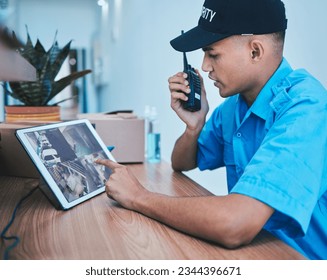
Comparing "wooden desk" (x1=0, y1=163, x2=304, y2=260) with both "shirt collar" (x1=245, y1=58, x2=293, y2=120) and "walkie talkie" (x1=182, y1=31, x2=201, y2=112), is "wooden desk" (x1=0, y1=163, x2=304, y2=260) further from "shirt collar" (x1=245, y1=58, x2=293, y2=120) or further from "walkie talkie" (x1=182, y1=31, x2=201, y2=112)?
"walkie talkie" (x1=182, y1=31, x2=201, y2=112)

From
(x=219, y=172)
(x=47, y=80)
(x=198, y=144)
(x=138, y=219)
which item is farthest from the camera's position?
(x=219, y=172)

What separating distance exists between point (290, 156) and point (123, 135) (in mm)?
754

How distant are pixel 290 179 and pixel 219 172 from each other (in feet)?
3.01

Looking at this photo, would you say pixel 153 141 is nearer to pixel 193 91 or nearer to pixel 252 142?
pixel 193 91

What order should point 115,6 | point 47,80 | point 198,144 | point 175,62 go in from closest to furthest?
point 198,144 < point 47,80 < point 175,62 < point 115,6

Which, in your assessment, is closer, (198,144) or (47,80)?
(198,144)

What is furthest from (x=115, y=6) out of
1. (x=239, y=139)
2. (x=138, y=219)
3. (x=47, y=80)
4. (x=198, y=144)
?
(x=138, y=219)

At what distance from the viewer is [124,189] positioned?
84 cm

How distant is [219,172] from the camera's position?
158 cm

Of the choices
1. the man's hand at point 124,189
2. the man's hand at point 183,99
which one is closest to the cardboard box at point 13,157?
the man's hand at point 124,189

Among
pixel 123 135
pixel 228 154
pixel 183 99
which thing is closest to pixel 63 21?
pixel 123 135

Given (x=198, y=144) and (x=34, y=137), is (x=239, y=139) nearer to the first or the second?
(x=198, y=144)

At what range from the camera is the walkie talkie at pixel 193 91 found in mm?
1166

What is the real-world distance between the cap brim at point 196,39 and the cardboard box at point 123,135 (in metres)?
0.41
